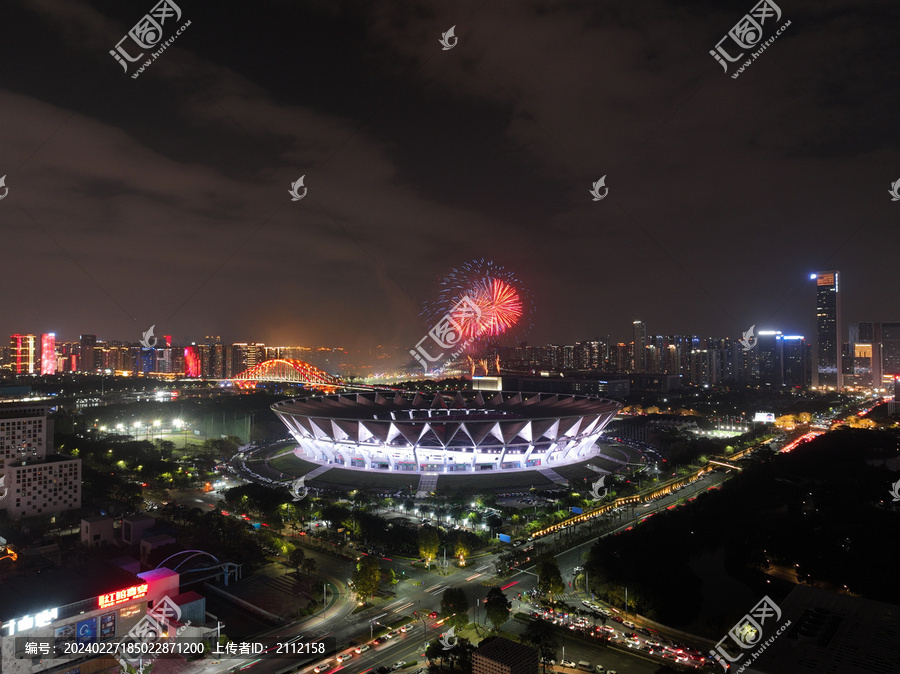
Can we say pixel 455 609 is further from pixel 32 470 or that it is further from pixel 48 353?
pixel 48 353

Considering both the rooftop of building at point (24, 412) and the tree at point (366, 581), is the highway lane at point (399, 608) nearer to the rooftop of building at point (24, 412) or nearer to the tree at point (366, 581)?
the tree at point (366, 581)

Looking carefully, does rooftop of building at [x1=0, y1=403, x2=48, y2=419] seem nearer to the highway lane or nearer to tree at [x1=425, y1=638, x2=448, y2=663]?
the highway lane

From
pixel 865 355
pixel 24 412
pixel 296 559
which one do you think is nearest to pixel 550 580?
pixel 296 559

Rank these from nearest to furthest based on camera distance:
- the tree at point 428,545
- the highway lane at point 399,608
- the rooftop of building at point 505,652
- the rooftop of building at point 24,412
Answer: the rooftop of building at point 505,652 → the highway lane at point 399,608 → the tree at point 428,545 → the rooftop of building at point 24,412

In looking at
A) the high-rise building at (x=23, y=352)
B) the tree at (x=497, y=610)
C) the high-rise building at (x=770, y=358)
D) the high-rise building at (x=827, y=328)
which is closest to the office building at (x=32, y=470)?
the tree at (x=497, y=610)

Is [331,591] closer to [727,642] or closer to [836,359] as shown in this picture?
[727,642]
